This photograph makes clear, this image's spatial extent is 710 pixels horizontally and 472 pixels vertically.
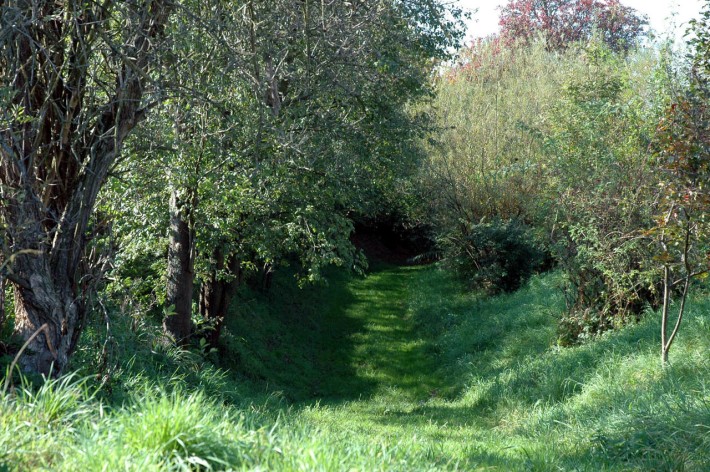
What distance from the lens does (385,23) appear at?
11.2 metres

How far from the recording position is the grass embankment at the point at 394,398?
3705mm

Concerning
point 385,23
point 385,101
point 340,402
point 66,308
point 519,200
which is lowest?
point 340,402

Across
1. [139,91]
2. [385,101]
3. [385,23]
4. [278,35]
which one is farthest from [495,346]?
[139,91]

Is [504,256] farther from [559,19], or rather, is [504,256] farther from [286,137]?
[559,19]

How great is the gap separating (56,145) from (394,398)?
8504mm

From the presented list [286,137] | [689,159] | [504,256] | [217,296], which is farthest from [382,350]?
[689,159]

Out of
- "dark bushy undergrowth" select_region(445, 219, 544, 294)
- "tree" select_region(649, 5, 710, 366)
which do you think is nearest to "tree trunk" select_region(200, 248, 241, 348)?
"tree" select_region(649, 5, 710, 366)

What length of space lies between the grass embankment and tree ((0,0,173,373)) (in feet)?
2.55

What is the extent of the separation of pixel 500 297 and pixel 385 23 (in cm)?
961

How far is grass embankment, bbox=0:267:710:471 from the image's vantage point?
371cm

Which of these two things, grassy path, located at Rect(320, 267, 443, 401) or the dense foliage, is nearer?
the dense foliage

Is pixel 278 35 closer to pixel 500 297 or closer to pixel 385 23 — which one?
pixel 385 23

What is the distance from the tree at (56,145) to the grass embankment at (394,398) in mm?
778

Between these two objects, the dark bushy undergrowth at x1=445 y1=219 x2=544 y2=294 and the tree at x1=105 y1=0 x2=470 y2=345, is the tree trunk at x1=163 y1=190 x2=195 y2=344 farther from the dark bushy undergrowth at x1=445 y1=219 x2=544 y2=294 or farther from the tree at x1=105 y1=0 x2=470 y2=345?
the dark bushy undergrowth at x1=445 y1=219 x2=544 y2=294
